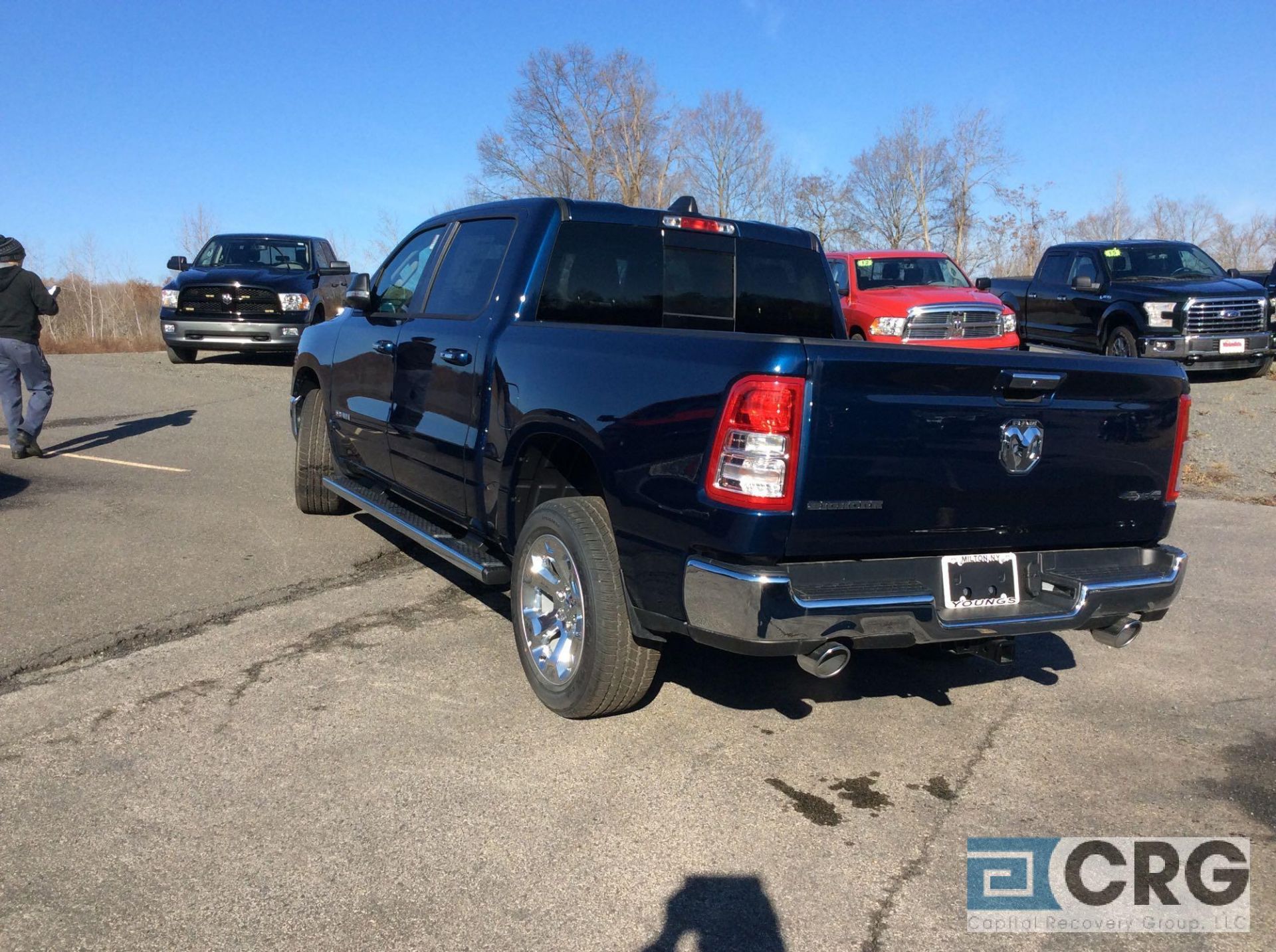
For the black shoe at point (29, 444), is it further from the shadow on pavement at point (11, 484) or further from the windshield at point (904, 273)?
the windshield at point (904, 273)

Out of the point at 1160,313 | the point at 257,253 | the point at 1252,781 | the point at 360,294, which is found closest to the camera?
the point at 1252,781

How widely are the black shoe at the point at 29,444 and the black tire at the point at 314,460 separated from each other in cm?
341

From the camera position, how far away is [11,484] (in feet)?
26.7

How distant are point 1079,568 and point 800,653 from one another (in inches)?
45.5

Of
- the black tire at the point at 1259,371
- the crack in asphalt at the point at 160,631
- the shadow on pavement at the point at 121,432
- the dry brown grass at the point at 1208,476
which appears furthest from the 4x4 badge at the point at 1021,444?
the black tire at the point at 1259,371

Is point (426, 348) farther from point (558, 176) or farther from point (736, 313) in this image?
point (558, 176)

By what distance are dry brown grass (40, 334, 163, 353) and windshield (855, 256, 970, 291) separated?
16788 mm

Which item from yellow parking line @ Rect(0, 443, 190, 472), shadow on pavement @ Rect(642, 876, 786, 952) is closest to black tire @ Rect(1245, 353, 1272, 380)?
→ yellow parking line @ Rect(0, 443, 190, 472)

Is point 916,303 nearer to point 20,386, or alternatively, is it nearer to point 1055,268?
point 1055,268

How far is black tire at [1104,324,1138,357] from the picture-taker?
14.1 meters

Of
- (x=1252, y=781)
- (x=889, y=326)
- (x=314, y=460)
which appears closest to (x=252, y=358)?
(x=889, y=326)

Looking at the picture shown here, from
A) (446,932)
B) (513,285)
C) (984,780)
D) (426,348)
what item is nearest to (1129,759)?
(984,780)

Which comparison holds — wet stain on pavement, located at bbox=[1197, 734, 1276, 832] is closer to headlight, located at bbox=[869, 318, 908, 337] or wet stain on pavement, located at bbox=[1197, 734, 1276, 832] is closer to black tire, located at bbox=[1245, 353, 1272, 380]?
headlight, located at bbox=[869, 318, 908, 337]

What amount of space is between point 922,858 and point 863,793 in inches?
17.0
